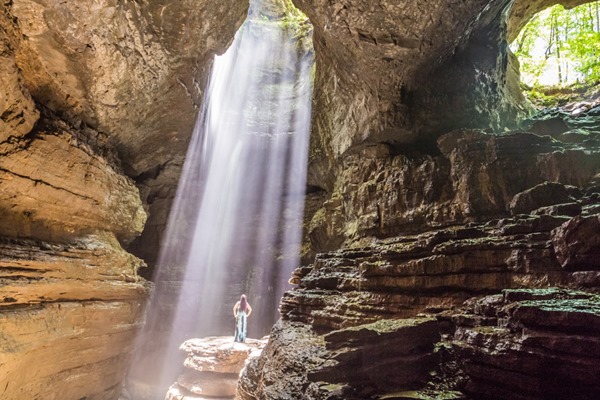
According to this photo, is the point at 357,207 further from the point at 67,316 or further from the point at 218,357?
the point at 218,357

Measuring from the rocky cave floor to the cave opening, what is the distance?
236 inches

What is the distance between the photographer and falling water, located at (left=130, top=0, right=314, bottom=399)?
17.0m

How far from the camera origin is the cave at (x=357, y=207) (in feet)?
14.5

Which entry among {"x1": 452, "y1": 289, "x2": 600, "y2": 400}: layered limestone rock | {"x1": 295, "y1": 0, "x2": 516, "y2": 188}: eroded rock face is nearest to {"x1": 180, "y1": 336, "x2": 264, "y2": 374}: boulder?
{"x1": 295, "y1": 0, "x2": 516, "y2": 188}: eroded rock face

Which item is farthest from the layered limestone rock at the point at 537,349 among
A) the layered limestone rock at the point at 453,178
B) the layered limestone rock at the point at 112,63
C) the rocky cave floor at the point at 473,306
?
the layered limestone rock at the point at 112,63

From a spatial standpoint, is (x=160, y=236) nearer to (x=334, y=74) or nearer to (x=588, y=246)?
(x=334, y=74)

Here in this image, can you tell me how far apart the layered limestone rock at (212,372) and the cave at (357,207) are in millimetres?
137

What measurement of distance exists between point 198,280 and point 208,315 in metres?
1.99

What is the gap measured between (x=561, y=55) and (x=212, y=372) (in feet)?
61.6

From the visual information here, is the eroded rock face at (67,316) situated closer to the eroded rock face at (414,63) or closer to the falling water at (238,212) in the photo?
the falling water at (238,212)

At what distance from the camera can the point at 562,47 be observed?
13.7 metres

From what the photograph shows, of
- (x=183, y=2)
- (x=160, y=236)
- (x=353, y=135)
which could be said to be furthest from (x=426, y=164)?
(x=160, y=236)

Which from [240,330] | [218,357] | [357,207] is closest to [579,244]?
[357,207]

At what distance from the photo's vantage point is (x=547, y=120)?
891 centimetres
